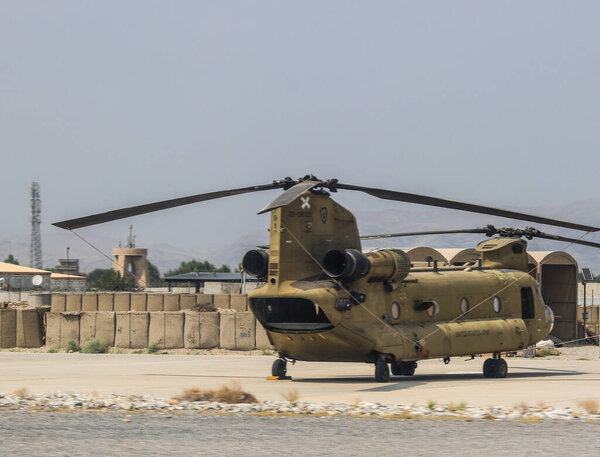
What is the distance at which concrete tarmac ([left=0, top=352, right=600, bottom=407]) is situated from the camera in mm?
18453

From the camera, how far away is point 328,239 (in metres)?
22.7

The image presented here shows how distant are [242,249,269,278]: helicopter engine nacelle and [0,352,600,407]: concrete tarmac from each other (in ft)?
8.43

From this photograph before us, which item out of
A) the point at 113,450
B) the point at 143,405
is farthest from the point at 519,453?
the point at 143,405

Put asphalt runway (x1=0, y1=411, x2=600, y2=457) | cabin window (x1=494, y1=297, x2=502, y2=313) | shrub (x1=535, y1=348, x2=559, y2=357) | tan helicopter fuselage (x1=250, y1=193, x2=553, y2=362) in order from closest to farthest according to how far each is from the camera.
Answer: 1. asphalt runway (x1=0, y1=411, x2=600, y2=457)
2. tan helicopter fuselage (x1=250, y1=193, x2=553, y2=362)
3. cabin window (x1=494, y1=297, x2=502, y2=313)
4. shrub (x1=535, y1=348, x2=559, y2=357)

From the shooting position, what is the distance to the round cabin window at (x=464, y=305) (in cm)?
2466

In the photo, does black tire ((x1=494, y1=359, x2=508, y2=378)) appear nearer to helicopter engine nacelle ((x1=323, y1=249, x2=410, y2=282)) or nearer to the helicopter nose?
helicopter engine nacelle ((x1=323, y1=249, x2=410, y2=282))

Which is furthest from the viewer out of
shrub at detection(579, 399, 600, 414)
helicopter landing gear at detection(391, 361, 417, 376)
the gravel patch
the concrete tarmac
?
helicopter landing gear at detection(391, 361, 417, 376)

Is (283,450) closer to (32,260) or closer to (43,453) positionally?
(43,453)

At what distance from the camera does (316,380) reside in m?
23.0

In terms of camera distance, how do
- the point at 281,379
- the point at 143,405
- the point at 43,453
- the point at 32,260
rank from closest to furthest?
the point at 43,453 < the point at 143,405 < the point at 281,379 < the point at 32,260

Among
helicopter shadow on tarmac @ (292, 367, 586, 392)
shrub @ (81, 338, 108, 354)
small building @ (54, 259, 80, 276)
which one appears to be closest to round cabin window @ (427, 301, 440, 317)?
helicopter shadow on tarmac @ (292, 367, 586, 392)

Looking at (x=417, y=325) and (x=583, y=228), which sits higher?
(x=583, y=228)

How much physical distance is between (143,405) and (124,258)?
162065 mm

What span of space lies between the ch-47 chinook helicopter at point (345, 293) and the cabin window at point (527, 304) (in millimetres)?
1826
